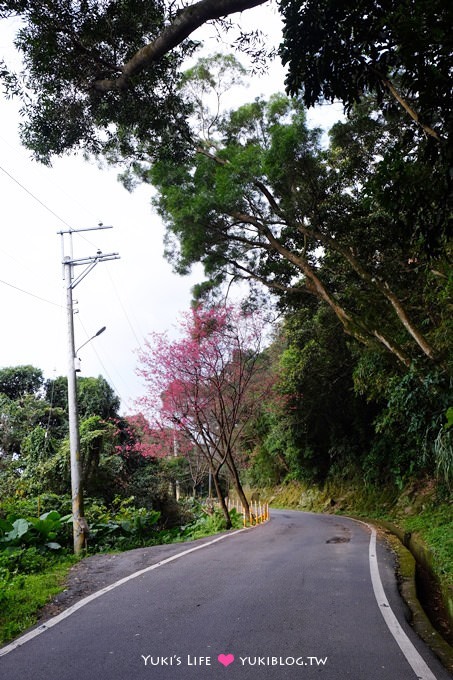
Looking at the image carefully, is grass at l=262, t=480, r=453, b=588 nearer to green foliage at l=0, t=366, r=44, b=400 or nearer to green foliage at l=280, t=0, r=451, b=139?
green foliage at l=280, t=0, r=451, b=139

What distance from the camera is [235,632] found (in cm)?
429

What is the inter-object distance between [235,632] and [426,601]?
3471mm

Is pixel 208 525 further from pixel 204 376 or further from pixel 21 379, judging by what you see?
pixel 21 379

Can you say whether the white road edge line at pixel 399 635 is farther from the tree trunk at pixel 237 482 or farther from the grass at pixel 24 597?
the tree trunk at pixel 237 482

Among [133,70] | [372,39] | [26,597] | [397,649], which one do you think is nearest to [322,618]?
[397,649]

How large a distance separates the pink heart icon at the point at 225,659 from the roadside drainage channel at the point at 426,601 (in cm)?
168

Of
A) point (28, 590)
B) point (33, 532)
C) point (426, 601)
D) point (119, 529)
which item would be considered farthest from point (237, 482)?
point (28, 590)

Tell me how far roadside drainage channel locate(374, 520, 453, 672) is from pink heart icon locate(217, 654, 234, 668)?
66.0 inches

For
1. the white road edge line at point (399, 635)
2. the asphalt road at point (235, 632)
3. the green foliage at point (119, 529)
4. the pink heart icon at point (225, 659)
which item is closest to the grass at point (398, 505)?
the white road edge line at point (399, 635)

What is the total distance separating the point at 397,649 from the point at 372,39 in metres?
5.25

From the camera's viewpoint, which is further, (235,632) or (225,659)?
(235,632)

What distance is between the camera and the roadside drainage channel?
4363 mm

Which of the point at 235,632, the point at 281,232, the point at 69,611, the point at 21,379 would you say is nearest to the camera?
the point at 235,632

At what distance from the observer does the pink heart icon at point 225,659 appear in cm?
367
